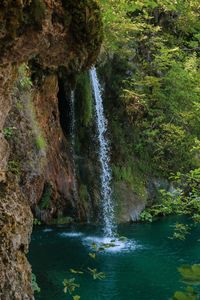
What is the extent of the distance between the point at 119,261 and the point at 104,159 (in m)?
5.57

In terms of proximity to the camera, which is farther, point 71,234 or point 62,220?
point 62,220

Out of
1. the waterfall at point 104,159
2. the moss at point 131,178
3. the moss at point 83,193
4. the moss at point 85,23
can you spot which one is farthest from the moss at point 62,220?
the moss at point 85,23

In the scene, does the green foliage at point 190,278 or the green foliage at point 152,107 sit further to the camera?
the green foliage at point 152,107

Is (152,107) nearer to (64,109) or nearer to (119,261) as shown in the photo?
(64,109)

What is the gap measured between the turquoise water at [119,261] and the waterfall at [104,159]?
0.77 m

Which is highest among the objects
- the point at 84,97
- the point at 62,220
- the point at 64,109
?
the point at 84,97

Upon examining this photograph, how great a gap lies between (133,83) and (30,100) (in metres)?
6.62

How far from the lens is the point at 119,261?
10.8 metres

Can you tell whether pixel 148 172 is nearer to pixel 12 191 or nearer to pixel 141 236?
pixel 141 236

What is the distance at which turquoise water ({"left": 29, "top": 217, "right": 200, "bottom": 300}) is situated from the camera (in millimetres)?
8625

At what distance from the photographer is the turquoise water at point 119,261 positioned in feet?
28.3

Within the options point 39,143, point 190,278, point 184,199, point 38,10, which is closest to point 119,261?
point 39,143

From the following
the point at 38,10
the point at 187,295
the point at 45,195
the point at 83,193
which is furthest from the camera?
the point at 83,193

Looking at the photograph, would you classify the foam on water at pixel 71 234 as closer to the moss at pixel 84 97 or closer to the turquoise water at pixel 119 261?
the turquoise water at pixel 119 261
